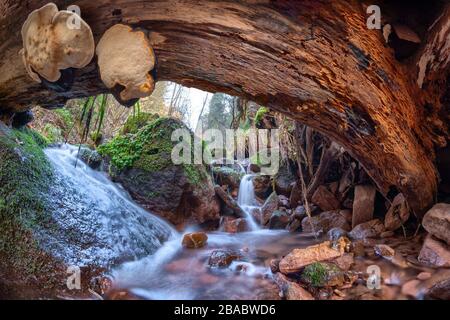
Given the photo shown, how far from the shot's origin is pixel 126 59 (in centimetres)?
207

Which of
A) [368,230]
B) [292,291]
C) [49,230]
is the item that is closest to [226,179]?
[368,230]

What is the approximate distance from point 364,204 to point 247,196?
364cm

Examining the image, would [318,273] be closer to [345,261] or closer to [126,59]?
[345,261]

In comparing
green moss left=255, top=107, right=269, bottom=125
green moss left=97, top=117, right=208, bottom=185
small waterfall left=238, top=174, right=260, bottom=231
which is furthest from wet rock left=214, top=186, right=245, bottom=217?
green moss left=255, top=107, right=269, bottom=125

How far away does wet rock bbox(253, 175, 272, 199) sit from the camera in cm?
795

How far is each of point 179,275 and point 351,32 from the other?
3114 mm

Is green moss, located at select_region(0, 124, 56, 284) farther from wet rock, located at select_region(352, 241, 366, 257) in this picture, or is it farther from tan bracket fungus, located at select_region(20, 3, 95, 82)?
wet rock, located at select_region(352, 241, 366, 257)

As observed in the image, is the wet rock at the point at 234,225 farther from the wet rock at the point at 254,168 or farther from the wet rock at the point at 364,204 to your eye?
the wet rock at the point at 254,168

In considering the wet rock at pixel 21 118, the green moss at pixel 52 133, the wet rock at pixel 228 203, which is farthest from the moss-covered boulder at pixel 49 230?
the green moss at pixel 52 133

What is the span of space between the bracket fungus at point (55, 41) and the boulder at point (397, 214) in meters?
4.16

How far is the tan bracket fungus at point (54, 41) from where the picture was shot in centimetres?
197

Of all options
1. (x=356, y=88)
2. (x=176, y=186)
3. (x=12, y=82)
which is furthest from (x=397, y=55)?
(x=176, y=186)

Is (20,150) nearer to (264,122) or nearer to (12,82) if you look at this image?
(12,82)

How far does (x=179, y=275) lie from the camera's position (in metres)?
3.19
